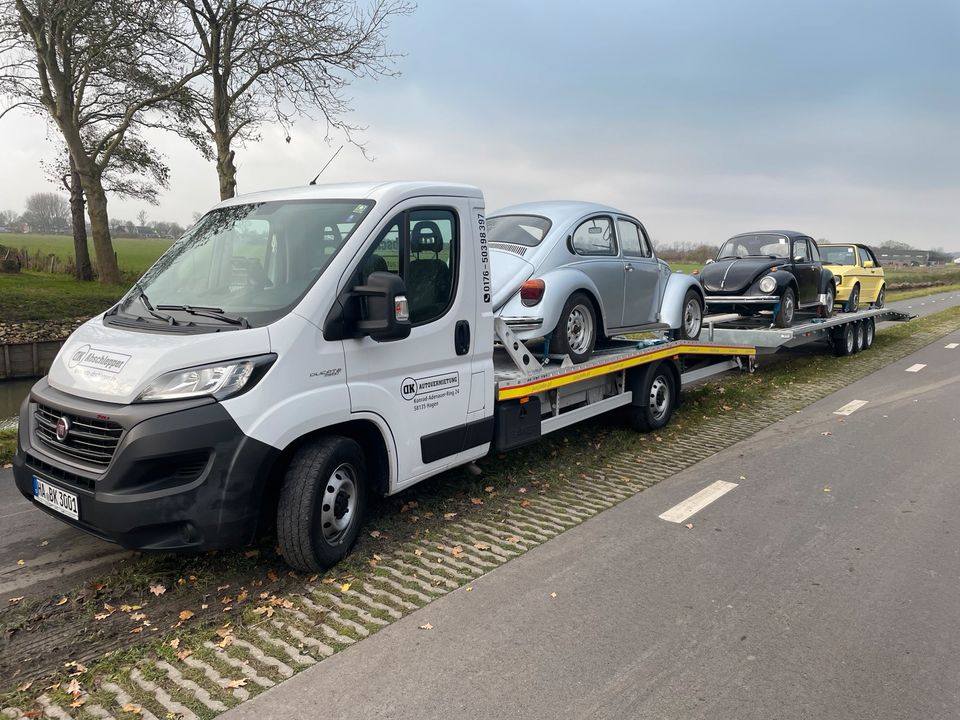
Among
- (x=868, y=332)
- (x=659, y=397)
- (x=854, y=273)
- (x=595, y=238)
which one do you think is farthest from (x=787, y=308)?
(x=595, y=238)

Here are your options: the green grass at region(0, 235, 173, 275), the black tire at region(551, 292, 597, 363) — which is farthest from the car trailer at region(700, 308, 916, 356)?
the green grass at region(0, 235, 173, 275)

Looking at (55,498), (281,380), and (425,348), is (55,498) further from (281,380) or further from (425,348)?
(425,348)

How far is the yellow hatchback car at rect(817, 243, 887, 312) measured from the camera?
1540 cm

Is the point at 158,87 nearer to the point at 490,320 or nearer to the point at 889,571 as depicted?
the point at 490,320

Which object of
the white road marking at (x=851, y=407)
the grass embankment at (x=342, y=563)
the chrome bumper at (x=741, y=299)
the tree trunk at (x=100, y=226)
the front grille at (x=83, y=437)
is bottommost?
the white road marking at (x=851, y=407)

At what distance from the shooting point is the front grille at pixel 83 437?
11.9ft

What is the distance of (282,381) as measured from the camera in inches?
151

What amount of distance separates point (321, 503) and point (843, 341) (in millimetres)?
13004

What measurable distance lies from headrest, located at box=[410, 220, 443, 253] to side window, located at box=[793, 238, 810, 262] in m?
9.39

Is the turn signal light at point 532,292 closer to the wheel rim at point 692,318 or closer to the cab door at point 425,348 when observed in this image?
the cab door at point 425,348

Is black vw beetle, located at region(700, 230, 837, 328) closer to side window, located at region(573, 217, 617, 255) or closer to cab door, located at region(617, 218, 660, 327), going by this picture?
cab door, located at region(617, 218, 660, 327)

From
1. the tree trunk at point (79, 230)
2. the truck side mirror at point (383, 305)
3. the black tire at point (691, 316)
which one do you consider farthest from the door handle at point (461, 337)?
the tree trunk at point (79, 230)

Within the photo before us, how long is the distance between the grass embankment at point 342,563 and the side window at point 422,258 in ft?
5.18

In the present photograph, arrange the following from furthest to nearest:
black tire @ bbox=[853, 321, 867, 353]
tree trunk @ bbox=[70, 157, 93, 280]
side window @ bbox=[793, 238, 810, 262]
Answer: tree trunk @ bbox=[70, 157, 93, 280]
black tire @ bbox=[853, 321, 867, 353]
side window @ bbox=[793, 238, 810, 262]
